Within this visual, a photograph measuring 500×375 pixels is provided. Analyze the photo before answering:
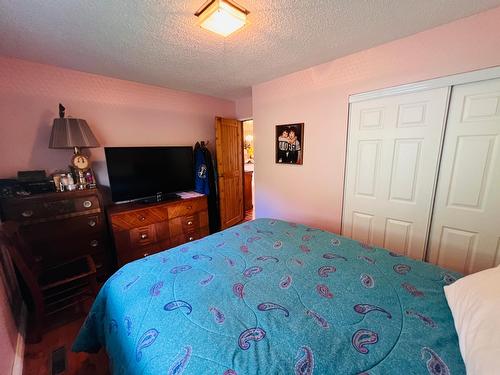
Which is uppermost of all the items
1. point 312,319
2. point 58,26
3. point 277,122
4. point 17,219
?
point 58,26

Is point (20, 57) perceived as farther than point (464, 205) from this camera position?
Yes

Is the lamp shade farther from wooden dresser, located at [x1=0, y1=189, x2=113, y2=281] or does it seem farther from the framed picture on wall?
the framed picture on wall

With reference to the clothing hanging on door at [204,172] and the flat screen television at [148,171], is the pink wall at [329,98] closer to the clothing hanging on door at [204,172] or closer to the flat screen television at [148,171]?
the clothing hanging on door at [204,172]

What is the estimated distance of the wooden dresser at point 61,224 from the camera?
1767mm

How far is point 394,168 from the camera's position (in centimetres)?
191

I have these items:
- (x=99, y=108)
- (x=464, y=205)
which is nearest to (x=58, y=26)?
(x=99, y=108)

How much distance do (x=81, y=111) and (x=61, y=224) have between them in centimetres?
127

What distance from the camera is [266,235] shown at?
1735 millimetres

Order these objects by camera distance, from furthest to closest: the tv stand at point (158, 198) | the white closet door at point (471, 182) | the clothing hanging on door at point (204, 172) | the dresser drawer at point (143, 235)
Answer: the clothing hanging on door at point (204, 172) < the tv stand at point (158, 198) < the dresser drawer at point (143, 235) < the white closet door at point (471, 182)

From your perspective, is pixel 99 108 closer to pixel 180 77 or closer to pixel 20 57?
pixel 20 57

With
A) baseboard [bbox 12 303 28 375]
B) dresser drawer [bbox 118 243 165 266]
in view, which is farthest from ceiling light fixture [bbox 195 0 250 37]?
baseboard [bbox 12 303 28 375]

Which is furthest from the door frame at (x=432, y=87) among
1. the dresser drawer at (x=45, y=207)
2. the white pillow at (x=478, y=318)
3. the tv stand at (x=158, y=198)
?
the dresser drawer at (x=45, y=207)

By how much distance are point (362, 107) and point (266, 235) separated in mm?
1564

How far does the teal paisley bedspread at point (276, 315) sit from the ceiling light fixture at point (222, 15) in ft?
5.06
